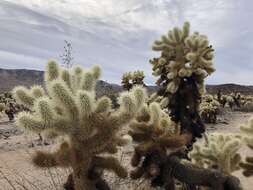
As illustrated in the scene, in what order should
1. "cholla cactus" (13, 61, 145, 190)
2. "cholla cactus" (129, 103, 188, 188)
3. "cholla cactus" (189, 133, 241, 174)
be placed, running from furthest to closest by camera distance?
"cholla cactus" (189, 133, 241, 174), "cholla cactus" (129, 103, 188, 188), "cholla cactus" (13, 61, 145, 190)

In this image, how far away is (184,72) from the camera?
6203 mm

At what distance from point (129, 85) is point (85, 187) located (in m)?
10.0

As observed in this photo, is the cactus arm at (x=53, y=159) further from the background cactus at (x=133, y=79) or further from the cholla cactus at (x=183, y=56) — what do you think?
the background cactus at (x=133, y=79)

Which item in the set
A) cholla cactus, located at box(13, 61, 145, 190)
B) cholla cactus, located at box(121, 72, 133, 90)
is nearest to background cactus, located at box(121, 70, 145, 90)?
cholla cactus, located at box(121, 72, 133, 90)

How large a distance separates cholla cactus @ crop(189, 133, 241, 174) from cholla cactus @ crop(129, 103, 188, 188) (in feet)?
1.99

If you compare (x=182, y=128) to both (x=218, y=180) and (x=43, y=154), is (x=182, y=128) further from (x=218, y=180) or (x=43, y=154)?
(x=43, y=154)

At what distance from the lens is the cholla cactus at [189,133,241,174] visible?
14.9 feet

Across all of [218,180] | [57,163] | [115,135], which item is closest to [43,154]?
[57,163]

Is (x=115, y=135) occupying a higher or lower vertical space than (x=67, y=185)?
higher

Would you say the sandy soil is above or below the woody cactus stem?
below

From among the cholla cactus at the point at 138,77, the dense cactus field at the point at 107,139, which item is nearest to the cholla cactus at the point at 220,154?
the dense cactus field at the point at 107,139

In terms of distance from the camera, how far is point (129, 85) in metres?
13.6

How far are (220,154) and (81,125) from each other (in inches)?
75.6

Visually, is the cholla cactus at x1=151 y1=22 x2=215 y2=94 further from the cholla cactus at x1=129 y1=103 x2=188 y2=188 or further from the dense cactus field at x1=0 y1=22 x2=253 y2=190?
the cholla cactus at x1=129 y1=103 x2=188 y2=188
